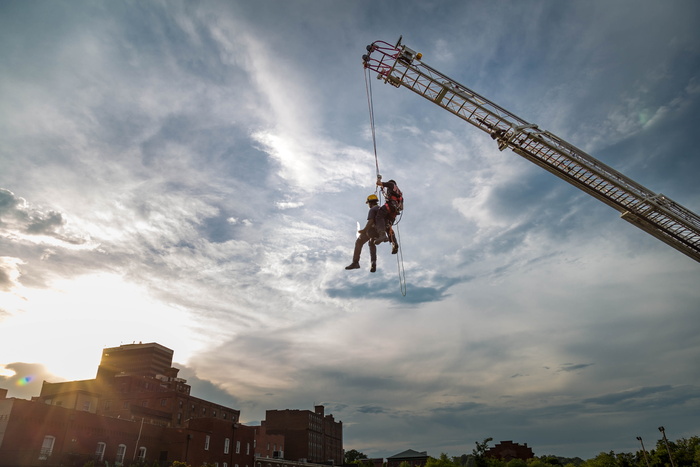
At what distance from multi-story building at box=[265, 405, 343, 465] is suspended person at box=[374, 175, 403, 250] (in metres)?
96.9

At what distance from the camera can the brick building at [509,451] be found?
10583 cm

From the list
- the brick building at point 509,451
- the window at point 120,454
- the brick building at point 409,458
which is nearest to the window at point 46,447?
the window at point 120,454

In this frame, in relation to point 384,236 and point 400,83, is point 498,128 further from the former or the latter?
point 384,236

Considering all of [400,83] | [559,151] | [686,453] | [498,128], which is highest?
[400,83]

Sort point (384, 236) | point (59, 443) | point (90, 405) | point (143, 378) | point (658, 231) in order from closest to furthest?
point (384, 236) < point (658, 231) < point (59, 443) < point (90, 405) < point (143, 378)

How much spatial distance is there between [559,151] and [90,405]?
6386 cm

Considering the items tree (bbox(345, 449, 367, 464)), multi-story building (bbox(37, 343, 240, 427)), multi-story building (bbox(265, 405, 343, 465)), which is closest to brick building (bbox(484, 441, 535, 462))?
multi-story building (bbox(265, 405, 343, 465))

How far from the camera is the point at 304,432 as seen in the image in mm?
104562

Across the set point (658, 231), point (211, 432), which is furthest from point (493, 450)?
point (658, 231)

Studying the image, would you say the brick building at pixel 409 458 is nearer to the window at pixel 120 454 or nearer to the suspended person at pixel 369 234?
the window at pixel 120 454

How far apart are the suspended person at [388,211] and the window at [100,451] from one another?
1468 inches

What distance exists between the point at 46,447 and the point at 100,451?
202 inches

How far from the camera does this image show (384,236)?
17.0m

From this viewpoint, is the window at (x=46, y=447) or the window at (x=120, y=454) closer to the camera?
the window at (x=46, y=447)
